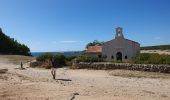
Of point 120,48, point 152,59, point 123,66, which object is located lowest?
point 123,66

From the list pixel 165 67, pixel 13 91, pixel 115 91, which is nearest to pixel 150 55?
pixel 165 67

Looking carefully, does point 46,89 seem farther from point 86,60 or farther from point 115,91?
point 86,60

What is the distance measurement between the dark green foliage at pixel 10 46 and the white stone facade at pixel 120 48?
29.3 m

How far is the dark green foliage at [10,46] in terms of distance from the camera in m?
65.7

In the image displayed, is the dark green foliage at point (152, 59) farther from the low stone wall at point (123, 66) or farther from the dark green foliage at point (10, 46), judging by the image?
the dark green foliage at point (10, 46)

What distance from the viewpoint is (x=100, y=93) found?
1697 centimetres

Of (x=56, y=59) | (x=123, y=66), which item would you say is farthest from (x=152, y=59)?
(x=56, y=59)

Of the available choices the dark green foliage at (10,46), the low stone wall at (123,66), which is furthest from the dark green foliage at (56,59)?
the dark green foliage at (10,46)

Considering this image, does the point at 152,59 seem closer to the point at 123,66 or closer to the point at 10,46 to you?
the point at 123,66

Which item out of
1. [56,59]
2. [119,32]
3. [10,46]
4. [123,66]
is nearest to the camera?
[123,66]

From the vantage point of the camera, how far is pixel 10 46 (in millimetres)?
67125

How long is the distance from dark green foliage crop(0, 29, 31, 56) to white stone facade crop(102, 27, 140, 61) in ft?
96.1

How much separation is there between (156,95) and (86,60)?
61.9ft

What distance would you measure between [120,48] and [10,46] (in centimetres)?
3241
